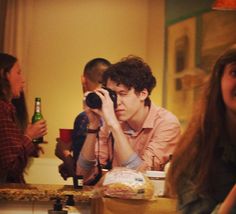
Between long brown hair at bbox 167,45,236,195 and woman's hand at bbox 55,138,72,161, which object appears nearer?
long brown hair at bbox 167,45,236,195

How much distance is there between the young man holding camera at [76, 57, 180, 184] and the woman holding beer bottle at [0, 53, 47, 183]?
7.4 inches

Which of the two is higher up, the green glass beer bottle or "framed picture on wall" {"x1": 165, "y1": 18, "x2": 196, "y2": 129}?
"framed picture on wall" {"x1": 165, "y1": 18, "x2": 196, "y2": 129}

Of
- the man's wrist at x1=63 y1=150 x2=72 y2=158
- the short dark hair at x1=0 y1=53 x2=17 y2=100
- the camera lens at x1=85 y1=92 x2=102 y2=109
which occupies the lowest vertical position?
the man's wrist at x1=63 y1=150 x2=72 y2=158

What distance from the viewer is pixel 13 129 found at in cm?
155

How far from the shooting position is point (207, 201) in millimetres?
975

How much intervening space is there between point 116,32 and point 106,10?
0.09m

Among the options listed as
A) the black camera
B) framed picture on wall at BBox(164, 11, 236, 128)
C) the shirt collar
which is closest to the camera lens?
the black camera

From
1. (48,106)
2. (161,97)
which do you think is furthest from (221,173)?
(48,106)

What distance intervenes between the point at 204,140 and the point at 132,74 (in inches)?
26.5

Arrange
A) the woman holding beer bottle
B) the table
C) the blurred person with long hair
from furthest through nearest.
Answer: the woman holding beer bottle < the table < the blurred person with long hair

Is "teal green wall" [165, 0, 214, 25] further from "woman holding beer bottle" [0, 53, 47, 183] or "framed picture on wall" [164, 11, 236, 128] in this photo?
"woman holding beer bottle" [0, 53, 47, 183]

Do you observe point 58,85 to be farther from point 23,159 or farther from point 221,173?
point 221,173

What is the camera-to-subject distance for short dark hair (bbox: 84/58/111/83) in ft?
5.36

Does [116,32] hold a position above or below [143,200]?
above
